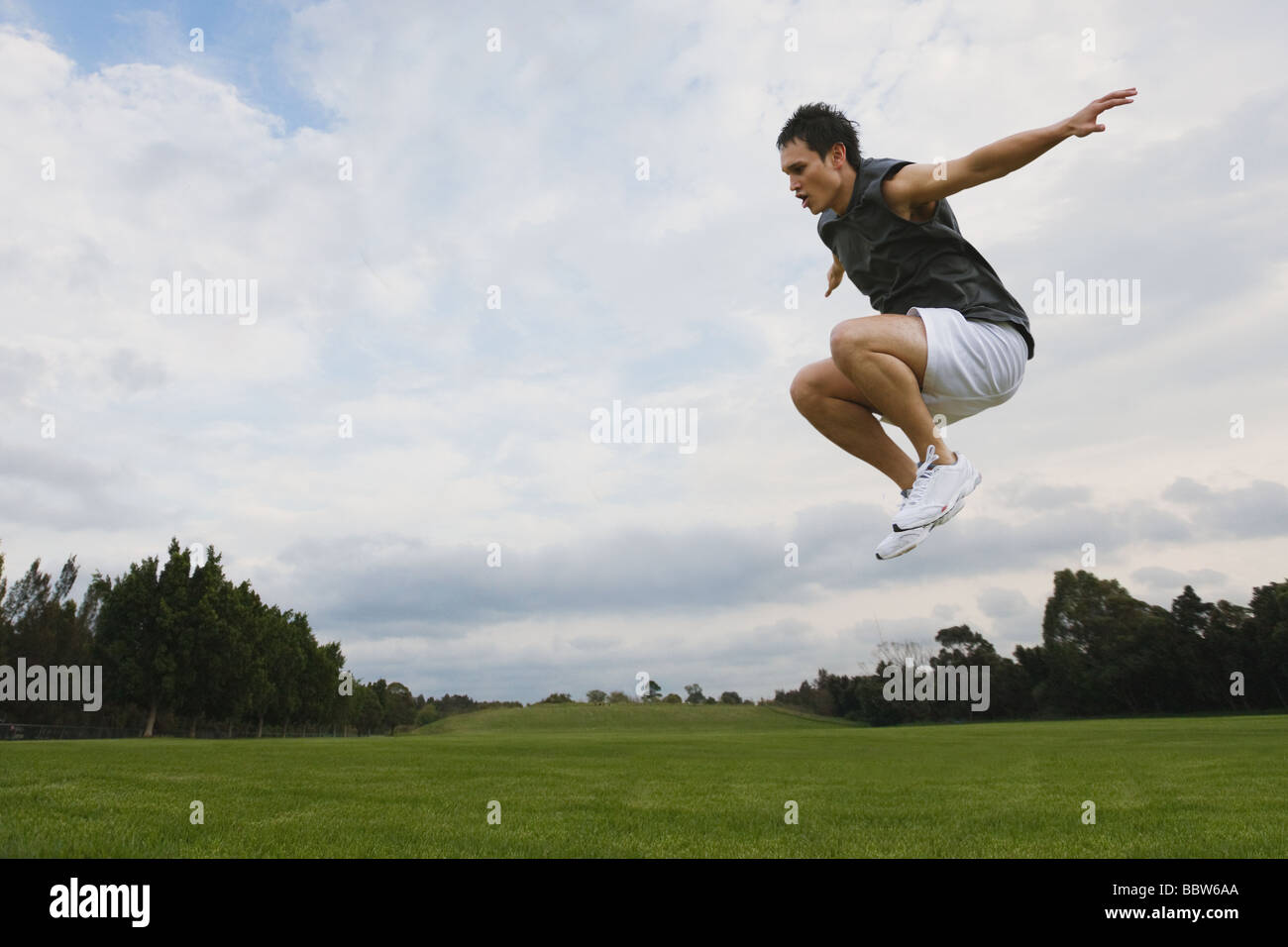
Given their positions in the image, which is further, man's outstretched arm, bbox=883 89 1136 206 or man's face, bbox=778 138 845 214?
man's face, bbox=778 138 845 214

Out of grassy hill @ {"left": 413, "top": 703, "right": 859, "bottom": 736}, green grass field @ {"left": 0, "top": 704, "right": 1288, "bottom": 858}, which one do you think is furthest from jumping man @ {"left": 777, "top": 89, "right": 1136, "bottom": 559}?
grassy hill @ {"left": 413, "top": 703, "right": 859, "bottom": 736}

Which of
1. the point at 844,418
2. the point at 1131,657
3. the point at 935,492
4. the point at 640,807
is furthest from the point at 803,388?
the point at 1131,657

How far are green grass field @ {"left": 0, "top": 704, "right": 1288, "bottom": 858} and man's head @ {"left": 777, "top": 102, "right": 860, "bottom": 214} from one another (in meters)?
7.97

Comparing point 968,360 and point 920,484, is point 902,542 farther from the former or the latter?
point 968,360

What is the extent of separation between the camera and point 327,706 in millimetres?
87812

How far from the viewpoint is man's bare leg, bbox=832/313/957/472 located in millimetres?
4203

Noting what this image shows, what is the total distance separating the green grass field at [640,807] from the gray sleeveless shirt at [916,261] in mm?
7421

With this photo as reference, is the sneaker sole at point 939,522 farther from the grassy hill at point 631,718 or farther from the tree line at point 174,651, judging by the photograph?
the grassy hill at point 631,718

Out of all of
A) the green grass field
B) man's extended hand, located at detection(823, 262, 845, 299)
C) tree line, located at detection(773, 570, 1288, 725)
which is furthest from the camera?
tree line, located at detection(773, 570, 1288, 725)

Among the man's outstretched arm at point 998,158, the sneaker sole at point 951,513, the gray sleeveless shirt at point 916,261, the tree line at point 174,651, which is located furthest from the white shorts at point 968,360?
the tree line at point 174,651

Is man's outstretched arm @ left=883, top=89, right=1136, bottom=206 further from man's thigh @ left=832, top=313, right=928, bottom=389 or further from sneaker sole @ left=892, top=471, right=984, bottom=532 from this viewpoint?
sneaker sole @ left=892, top=471, right=984, bottom=532

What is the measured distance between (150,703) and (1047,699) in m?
84.4

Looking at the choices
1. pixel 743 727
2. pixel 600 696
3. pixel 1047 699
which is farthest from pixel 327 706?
pixel 1047 699
